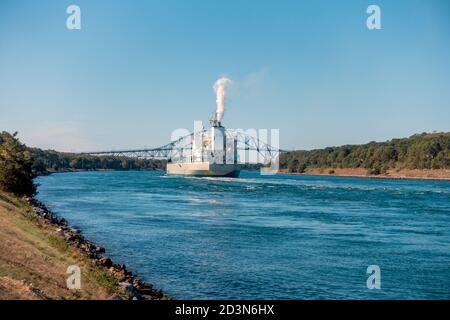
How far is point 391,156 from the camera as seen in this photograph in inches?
6334

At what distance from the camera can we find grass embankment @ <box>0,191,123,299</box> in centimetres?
1257

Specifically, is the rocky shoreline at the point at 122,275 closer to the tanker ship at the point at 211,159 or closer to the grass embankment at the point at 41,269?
the grass embankment at the point at 41,269

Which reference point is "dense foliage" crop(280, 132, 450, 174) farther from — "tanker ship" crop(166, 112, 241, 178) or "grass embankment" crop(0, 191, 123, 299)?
"grass embankment" crop(0, 191, 123, 299)

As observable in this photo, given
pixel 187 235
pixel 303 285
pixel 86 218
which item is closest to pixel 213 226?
pixel 187 235

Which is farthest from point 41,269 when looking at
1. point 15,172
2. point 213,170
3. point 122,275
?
point 213,170

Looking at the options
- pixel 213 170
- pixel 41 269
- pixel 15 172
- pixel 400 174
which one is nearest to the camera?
pixel 41 269

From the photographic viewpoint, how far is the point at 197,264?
2153cm

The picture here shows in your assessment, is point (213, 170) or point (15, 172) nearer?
point (15, 172)

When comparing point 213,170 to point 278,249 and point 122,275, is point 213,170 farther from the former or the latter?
point 122,275

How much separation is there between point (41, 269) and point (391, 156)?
15663 cm

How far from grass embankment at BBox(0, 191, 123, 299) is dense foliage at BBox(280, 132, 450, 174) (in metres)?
137

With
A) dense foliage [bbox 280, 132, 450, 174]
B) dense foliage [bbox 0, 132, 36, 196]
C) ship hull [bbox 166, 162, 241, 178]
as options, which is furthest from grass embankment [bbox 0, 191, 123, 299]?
dense foliage [bbox 280, 132, 450, 174]
